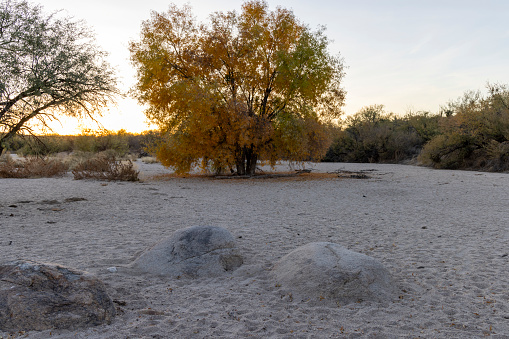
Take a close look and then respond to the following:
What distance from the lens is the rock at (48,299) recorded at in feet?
10.2

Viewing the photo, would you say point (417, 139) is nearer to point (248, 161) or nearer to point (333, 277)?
point (248, 161)

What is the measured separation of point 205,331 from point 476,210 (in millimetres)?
8913

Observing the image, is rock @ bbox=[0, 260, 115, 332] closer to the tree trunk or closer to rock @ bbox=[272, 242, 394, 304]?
rock @ bbox=[272, 242, 394, 304]

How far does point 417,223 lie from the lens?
322 inches

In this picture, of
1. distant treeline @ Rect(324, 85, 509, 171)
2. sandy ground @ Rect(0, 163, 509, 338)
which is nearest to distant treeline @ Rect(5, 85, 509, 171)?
distant treeline @ Rect(324, 85, 509, 171)

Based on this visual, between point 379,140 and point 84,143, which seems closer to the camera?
point 84,143

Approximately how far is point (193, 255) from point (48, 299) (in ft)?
6.63

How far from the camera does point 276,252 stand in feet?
19.2

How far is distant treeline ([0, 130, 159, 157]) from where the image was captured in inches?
442

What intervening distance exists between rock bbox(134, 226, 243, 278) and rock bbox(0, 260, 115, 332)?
135 cm

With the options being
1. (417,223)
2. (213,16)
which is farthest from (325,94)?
(417,223)

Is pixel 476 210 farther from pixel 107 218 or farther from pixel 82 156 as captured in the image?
pixel 82 156

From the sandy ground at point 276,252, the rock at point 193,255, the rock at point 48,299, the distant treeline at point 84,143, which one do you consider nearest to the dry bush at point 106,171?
the distant treeline at point 84,143

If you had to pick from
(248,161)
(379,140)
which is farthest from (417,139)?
(248,161)
